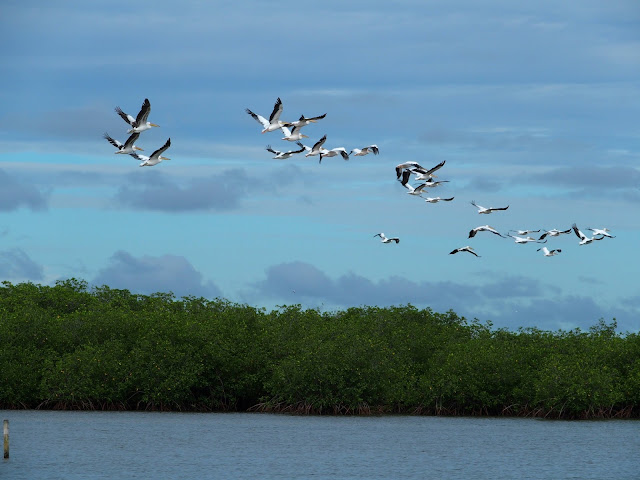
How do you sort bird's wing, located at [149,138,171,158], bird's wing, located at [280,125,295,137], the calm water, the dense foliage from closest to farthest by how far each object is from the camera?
1. bird's wing, located at [149,138,171,158]
2. the calm water
3. bird's wing, located at [280,125,295,137]
4. the dense foliage

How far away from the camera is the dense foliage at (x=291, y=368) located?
2215 inches

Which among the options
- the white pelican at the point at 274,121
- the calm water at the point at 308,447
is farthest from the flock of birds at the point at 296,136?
the calm water at the point at 308,447

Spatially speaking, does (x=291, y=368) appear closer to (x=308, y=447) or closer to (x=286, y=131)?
(x=308, y=447)

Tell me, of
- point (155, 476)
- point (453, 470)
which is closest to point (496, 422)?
point (453, 470)

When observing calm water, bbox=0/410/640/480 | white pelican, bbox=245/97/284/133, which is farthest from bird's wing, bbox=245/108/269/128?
calm water, bbox=0/410/640/480

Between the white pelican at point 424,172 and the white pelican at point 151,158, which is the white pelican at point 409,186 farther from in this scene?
the white pelican at point 151,158

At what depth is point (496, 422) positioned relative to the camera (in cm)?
5597

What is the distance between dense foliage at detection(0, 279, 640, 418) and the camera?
56.2m

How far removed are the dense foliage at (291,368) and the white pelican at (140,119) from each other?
23.9 m

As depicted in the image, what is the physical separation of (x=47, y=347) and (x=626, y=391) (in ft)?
109

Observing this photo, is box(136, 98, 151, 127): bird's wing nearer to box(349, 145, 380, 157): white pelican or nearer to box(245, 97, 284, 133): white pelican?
box(245, 97, 284, 133): white pelican

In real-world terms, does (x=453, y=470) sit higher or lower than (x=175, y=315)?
lower

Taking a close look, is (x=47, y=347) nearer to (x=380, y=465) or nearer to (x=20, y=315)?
(x=20, y=315)

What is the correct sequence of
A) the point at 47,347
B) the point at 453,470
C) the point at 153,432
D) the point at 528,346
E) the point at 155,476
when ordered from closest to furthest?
the point at 155,476, the point at 453,470, the point at 153,432, the point at 47,347, the point at 528,346
